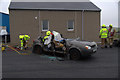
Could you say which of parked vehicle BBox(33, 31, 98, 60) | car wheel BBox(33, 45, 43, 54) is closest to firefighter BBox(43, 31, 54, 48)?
parked vehicle BBox(33, 31, 98, 60)

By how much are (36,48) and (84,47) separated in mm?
3491

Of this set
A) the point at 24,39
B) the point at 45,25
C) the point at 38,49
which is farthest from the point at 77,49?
the point at 45,25

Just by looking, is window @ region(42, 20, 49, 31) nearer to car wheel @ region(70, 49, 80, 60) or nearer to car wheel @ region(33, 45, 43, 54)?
car wheel @ region(33, 45, 43, 54)

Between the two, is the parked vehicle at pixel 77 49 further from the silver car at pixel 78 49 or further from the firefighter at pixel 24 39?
the firefighter at pixel 24 39

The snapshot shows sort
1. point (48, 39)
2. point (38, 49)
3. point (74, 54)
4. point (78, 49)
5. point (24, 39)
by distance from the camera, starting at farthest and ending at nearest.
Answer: point (24, 39)
point (38, 49)
point (48, 39)
point (74, 54)
point (78, 49)

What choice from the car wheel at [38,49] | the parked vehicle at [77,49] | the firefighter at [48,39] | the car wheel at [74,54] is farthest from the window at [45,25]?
the car wheel at [74,54]

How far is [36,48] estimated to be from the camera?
761cm

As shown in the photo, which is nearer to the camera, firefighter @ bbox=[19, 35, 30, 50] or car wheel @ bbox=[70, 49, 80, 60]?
car wheel @ bbox=[70, 49, 80, 60]

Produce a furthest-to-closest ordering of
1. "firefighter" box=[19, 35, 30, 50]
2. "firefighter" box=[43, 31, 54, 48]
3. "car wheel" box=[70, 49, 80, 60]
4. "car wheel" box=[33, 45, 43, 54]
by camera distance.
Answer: "firefighter" box=[19, 35, 30, 50] < "car wheel" box=[33, 45, 43, 54] < "firefighter" box=[43, 31, 54, 48] < "car wheel" box=[70, 49, 80, 60]

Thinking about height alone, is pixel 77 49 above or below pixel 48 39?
below

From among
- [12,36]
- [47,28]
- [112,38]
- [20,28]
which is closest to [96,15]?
[112,38]

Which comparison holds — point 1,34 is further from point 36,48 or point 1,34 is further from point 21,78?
point 21,78

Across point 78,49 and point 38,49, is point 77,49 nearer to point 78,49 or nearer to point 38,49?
point 78,49

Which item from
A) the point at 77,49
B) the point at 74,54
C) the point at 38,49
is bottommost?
the point at 74,54
